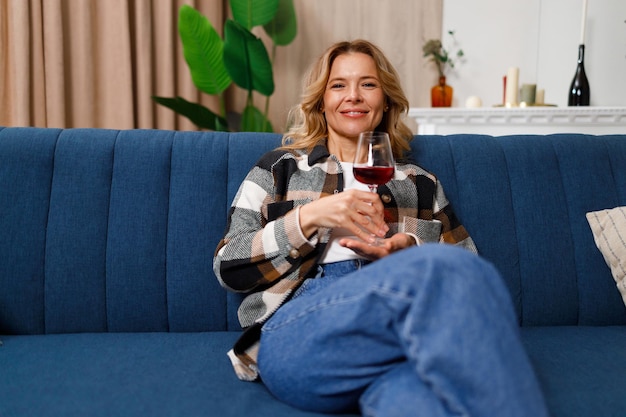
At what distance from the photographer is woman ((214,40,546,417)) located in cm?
82

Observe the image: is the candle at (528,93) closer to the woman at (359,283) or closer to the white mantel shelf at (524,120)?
the white mantel shelf at (524,120)

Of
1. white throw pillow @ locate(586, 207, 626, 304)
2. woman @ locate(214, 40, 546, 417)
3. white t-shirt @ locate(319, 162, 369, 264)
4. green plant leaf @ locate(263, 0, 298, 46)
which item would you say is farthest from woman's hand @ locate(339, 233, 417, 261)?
green plant leaf @ locate(263, 0, 298, 46)

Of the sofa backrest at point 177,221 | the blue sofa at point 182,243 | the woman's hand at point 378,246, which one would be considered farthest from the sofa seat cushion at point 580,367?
the woman's hand at point 378,246

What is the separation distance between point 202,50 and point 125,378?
2.03 metres

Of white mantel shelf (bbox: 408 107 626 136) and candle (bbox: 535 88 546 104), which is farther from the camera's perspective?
candle (bbox: 535 88 546 104)

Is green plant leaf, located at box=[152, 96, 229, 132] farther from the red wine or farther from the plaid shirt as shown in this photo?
the red wine

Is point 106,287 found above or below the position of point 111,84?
below

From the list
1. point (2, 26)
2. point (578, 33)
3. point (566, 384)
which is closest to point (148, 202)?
point (566, 384)

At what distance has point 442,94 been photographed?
3.14m

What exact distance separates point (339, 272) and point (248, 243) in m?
0.22

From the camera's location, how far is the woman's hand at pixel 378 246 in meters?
1.14

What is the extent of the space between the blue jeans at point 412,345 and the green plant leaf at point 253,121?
2.18 meters

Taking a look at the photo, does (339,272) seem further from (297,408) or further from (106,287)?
(106,287)

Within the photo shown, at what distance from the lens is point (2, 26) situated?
250 centimetres
